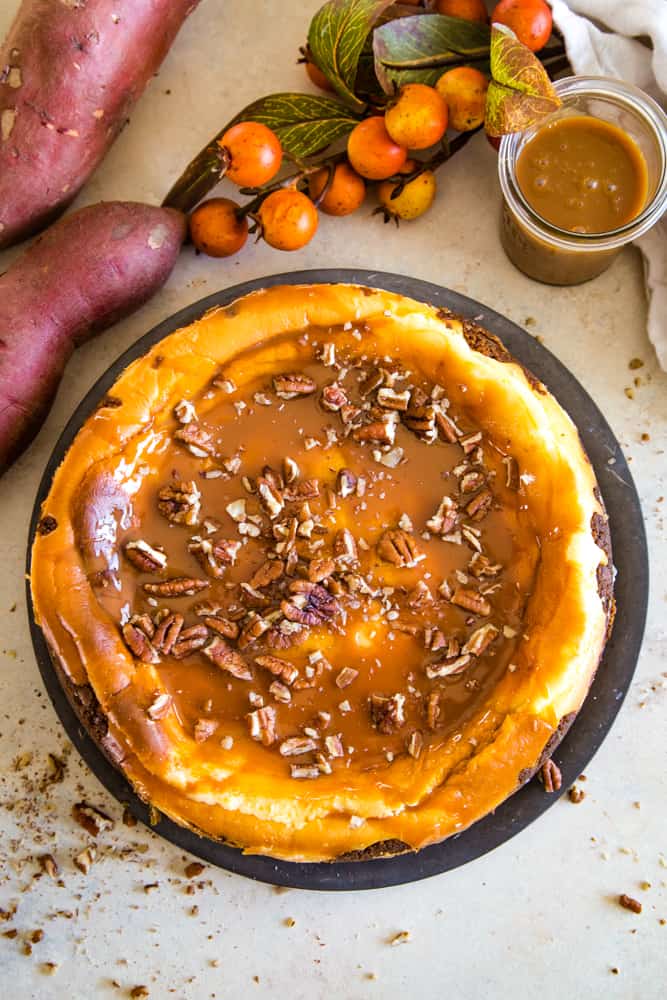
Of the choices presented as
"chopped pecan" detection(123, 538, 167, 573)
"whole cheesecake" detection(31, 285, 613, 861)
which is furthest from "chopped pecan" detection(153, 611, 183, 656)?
"chopped pecan" detection(123, 538, 167, 573)

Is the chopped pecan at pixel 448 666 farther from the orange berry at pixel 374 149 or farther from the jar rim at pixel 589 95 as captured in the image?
the orange berry at pixel 374 149

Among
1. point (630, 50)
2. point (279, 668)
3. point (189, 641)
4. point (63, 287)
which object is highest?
point (63, 287)

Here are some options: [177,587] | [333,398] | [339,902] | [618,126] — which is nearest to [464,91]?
[618,126]

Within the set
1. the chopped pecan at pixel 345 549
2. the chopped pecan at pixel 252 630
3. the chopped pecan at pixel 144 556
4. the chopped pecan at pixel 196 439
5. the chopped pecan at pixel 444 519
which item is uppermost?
the chopped pecan at pixel 196 439

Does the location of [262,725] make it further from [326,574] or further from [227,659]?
[326,574]

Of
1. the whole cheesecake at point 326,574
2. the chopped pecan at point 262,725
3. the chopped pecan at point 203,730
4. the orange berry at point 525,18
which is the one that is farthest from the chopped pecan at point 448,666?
the orange berry at point 525,18

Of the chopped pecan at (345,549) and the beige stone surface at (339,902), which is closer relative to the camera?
the chopped pecan at (345,549)

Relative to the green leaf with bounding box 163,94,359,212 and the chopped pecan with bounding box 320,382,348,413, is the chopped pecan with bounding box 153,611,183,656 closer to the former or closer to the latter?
the chopped pecan with bounding box 320,382,348,413
